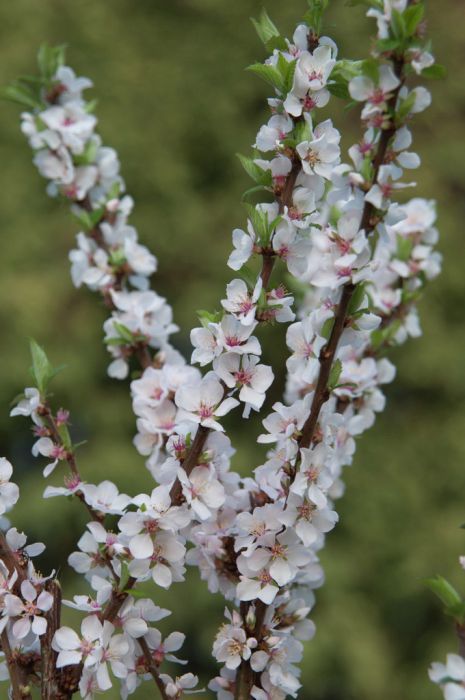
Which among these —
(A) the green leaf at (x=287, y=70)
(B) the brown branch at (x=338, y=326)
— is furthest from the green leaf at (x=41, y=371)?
(A) the green leaf at (x=287, y=70)

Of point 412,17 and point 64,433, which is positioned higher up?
point 412,17

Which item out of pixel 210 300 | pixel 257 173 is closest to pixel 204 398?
pixel 257 173

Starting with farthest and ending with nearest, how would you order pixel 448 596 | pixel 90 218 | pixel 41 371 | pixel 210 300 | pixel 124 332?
pixel 210 300, pixel 90 218, pixel 124 332, pixel 41 371, pixel 448 596

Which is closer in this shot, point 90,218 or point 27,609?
point 27,609

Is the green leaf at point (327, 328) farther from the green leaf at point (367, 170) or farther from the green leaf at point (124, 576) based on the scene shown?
the green leaf at point (124, 576)

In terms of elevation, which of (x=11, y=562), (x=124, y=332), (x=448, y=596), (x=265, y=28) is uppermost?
(x=265, y=28)

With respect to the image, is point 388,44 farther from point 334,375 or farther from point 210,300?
point 210,300
